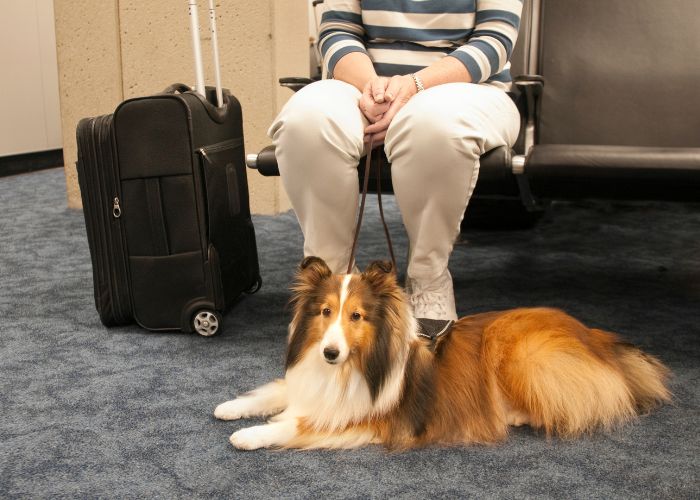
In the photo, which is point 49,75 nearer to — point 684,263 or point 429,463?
point 684,263

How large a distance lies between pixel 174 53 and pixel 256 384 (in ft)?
7.77

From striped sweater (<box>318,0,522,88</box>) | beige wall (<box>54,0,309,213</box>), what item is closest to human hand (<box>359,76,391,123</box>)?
striped sweater (<box>318,0,522,88</box>)

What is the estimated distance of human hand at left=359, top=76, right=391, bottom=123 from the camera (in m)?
1.77

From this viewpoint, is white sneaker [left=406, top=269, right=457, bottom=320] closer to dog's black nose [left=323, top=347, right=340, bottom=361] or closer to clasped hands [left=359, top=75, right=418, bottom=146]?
clasped hands [left=359, top=75, right=418, bottom=146]

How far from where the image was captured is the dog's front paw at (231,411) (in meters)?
1.52

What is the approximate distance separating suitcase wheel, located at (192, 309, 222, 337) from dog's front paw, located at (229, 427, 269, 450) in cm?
62

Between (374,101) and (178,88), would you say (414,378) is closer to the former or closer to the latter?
(374,101)

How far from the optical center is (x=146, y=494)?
123cm

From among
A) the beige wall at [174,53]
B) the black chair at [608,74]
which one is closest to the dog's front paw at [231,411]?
the black chair at [608,74]

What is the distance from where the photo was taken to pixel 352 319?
4.49 feet

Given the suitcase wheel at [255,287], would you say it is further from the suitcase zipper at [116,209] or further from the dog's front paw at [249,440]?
the dog's front paw at [249,440]

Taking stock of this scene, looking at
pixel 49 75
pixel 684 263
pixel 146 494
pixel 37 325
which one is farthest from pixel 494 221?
pixel 49 75

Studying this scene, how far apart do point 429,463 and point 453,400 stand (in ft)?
0.47

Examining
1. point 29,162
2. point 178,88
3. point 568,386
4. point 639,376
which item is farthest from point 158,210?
point 29,162
